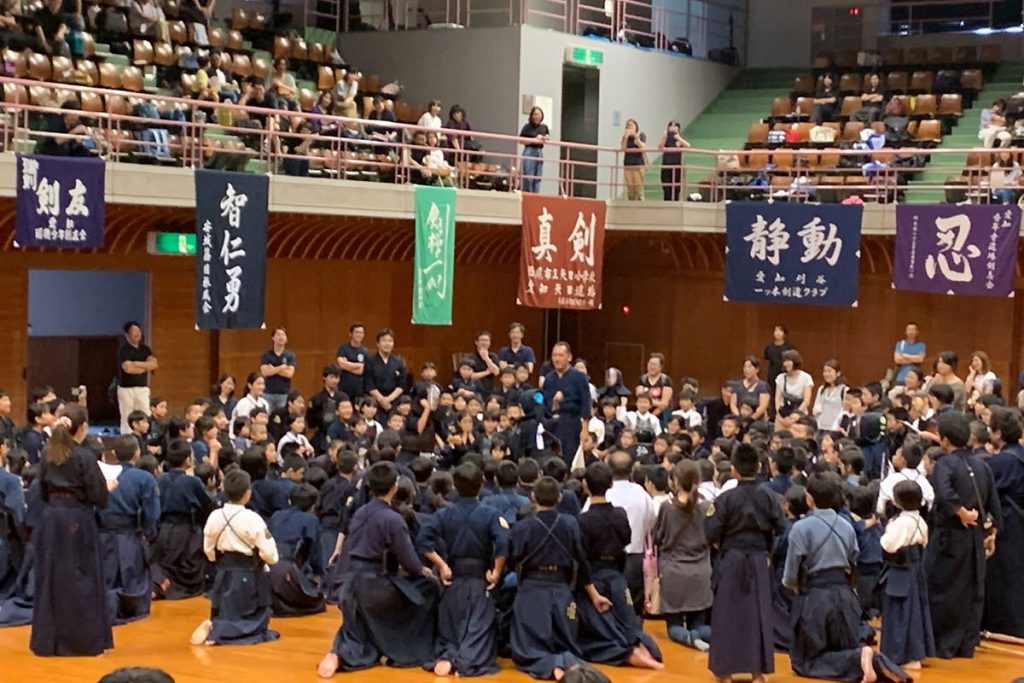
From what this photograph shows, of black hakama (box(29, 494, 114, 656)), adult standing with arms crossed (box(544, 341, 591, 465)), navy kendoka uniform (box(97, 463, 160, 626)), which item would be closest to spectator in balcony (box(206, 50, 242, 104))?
adult standing with arms crossed (box(544, 341, 591, 465))

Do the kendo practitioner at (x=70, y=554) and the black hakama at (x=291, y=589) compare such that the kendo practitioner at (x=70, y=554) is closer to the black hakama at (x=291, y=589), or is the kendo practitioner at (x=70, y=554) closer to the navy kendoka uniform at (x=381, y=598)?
the navy kendoka uniform at (x=381, y=598)

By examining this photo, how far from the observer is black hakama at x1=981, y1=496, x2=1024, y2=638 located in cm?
1112

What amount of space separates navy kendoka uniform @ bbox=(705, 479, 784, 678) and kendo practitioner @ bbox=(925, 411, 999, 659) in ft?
4.89

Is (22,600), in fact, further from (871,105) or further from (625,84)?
(871,105)

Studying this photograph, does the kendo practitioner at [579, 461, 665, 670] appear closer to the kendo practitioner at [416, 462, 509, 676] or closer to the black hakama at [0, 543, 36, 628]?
the kendo practitioner at [416, 462, 509, 676]

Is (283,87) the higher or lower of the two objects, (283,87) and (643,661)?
the higher

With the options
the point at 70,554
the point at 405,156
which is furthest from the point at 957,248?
the point at 70,554

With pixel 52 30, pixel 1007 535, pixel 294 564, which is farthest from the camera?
pixel 52 30

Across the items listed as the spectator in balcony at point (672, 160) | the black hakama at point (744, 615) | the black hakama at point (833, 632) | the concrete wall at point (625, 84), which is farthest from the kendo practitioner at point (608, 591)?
the concrete wall at point (625, 84)

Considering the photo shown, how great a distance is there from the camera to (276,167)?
17.7 meters

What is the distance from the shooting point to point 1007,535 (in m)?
11.1

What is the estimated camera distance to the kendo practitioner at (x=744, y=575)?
9.77 meters

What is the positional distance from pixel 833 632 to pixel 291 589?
4260mm

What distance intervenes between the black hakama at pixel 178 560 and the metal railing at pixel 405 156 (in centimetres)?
472
